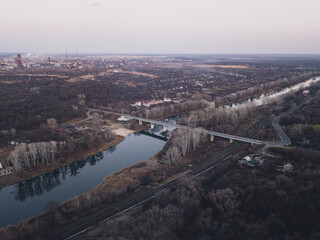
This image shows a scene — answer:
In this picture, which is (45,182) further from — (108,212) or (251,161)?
(251,161)

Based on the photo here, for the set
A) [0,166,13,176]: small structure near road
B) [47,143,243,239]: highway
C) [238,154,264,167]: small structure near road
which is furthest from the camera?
[0,166,13,176]: small structure near road

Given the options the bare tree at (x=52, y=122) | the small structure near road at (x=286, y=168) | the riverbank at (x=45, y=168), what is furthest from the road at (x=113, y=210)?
the bare tree at (x=52, y=122)

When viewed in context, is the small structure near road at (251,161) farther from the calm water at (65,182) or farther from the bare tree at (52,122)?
the bare tree at (52,122)

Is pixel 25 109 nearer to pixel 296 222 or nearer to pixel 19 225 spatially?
pixel 19 225

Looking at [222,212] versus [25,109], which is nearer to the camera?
[222,212]

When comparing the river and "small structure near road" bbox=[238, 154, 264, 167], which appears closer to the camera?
the river

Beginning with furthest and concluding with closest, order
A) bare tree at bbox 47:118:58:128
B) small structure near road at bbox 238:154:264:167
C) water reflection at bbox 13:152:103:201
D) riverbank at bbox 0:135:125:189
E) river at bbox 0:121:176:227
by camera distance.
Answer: bare tree at bbox 47:118:58:128
riverbank at bbox 0:135:125:189
small structure near road at bbox 238:154:264:167
water reflection at bbox 13:152:103:201
river at bbox 0:121:176:227

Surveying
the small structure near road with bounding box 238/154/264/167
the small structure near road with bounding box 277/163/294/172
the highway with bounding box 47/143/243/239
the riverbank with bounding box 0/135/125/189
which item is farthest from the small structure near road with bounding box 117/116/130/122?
the small structure near road with bounding box 277/163/294/172

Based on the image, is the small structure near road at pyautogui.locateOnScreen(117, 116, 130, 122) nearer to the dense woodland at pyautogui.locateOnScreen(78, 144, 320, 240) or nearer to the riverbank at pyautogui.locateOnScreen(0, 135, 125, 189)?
the riverbank at pyautogui.locateOnScreen(0, 135, 125, 189)

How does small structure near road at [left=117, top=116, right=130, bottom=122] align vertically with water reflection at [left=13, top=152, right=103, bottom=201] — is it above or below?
above

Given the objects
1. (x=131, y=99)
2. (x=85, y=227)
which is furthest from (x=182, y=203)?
(x=131, y=99)
